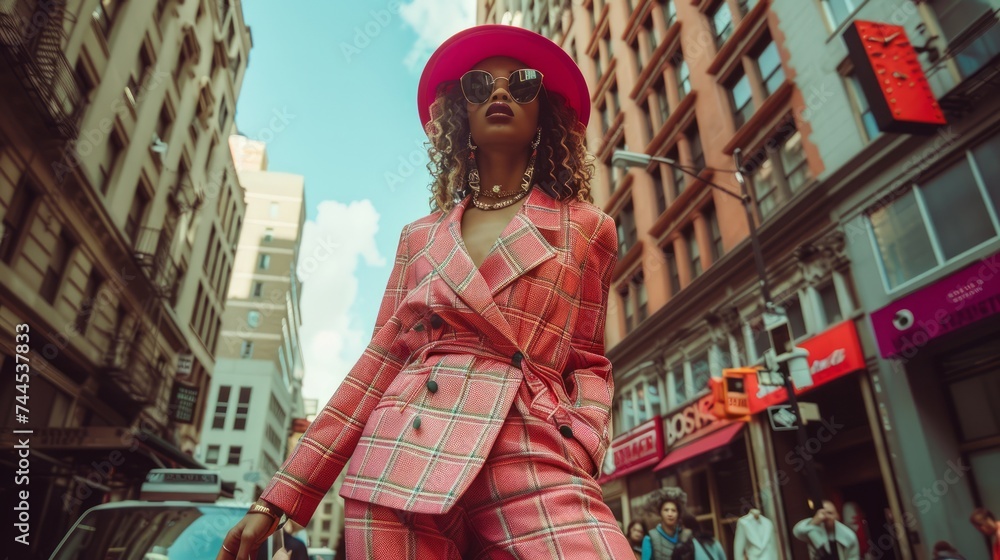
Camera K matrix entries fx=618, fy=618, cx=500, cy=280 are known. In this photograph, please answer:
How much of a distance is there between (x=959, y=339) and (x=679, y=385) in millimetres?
10178

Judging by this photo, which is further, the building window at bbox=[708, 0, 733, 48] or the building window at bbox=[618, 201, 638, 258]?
the building window at bbox=[618, 201, 638, 258]

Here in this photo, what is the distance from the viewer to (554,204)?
2.10m

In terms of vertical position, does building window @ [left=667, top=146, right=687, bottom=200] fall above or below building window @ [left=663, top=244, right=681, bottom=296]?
above

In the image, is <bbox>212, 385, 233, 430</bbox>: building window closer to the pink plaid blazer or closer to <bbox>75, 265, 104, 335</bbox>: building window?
<bbox>75, 265, 104, 335</bbox>: building window

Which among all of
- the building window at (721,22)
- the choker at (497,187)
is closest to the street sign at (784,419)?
the choker at (497,187)

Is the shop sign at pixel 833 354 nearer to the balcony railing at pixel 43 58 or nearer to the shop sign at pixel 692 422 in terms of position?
the shop sign at pixel 692 422

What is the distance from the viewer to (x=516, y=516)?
145cm

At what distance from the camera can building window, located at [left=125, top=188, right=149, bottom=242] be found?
806 inches

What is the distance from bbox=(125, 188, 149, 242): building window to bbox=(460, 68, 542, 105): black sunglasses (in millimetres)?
21461

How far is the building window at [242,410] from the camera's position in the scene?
57.1 m

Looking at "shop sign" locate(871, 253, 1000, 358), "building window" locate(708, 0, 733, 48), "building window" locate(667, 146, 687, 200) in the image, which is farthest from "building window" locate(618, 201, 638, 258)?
"shop sign" locate(871, 253, 1000, 358)

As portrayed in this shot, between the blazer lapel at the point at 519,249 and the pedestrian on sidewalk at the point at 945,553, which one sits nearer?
the blazer lapel at the point at 519,249

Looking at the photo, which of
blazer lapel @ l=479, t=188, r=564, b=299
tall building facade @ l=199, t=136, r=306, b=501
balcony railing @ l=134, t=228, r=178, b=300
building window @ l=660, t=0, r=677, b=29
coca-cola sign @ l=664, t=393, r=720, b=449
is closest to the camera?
blazer lapel @ l=479, t=188, r=564, b=299

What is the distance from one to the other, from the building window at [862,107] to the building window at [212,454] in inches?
2221
